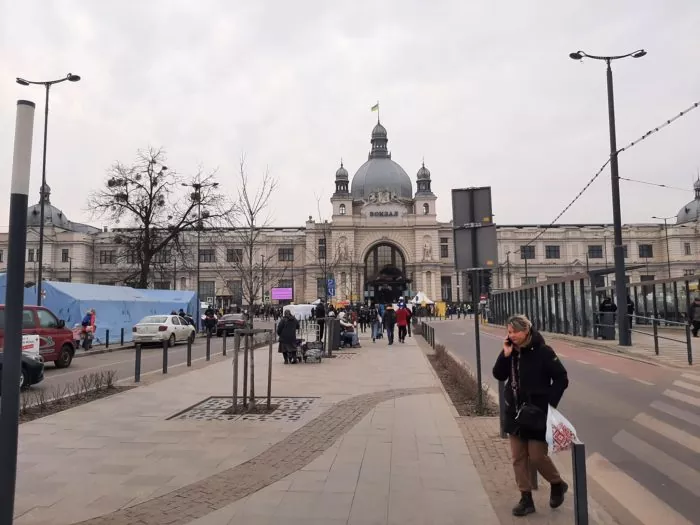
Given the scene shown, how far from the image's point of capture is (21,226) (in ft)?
12.3

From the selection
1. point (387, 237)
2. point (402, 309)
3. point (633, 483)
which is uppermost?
point (387, 237)

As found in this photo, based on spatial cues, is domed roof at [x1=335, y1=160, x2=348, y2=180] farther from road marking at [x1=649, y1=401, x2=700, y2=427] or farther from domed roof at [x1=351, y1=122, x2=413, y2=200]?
road marking at [x1=649, y1=401, x2=700, y2=427]

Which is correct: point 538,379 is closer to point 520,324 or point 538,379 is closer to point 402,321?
point 520,324

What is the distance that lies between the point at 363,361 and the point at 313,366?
6.89 ft

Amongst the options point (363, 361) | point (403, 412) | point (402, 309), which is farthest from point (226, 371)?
point (402, 309)

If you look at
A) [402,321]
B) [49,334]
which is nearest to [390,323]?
[402,321]

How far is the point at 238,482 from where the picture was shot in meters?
5.54

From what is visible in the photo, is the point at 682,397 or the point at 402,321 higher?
the point at 402,321

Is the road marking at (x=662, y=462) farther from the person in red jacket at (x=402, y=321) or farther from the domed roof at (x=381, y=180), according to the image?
the domed roof at (x=381, y=180)

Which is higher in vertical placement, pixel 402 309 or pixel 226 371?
pixel 402 309

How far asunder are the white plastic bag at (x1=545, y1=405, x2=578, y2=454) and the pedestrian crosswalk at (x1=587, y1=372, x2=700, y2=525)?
40.8 inches

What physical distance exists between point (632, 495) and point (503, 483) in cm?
118

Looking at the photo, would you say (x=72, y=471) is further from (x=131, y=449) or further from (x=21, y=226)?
(x=21, y=226)

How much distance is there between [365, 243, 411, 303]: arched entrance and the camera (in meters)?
90.2
